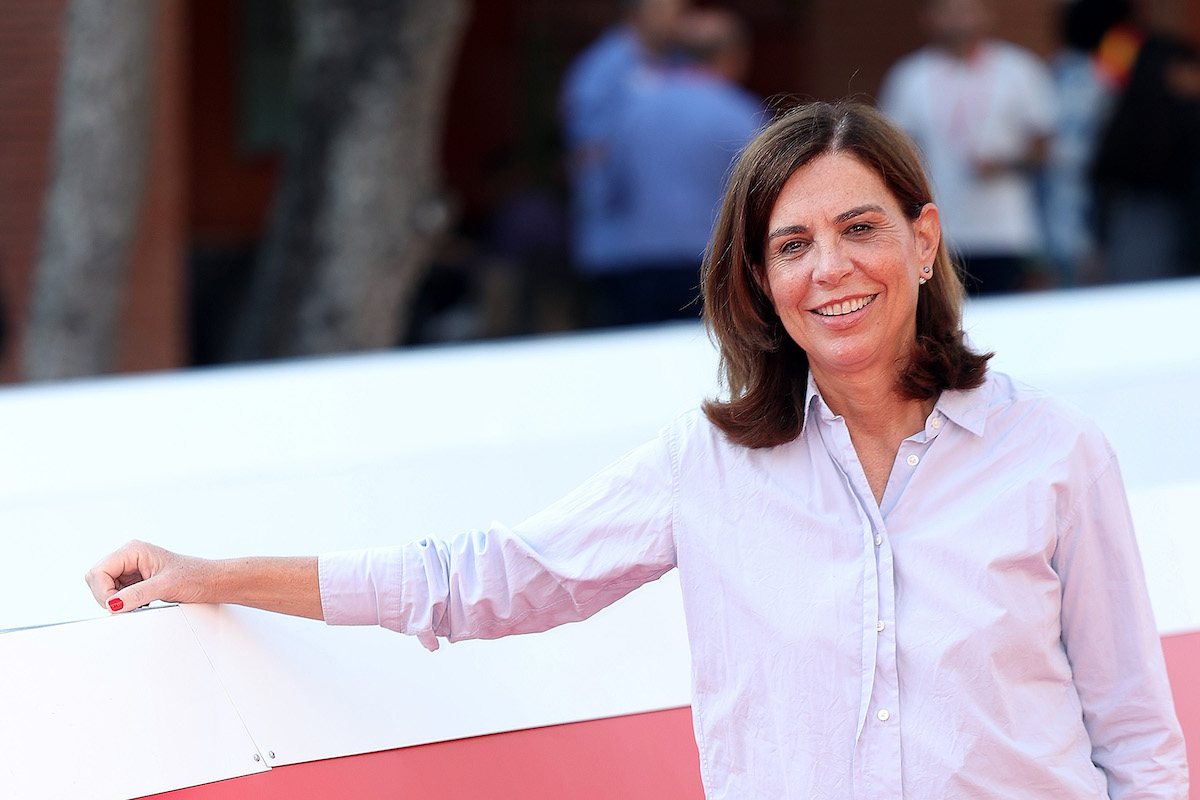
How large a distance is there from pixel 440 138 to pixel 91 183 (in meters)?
4.10

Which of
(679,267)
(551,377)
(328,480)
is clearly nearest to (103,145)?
Result: (679,267)

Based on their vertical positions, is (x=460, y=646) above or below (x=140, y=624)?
below

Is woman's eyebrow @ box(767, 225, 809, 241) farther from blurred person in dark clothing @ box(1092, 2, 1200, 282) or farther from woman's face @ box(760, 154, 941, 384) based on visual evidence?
blurred person in dark clothing @ box(1092, 2, 1200, 282)

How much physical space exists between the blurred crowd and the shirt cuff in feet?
11.7

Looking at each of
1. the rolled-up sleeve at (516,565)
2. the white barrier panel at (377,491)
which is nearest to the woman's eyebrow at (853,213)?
the rolled-up sleeve at (516,565)

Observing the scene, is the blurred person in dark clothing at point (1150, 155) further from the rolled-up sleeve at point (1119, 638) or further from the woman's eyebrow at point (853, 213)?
the rolled-up sleeve at point (1119, 638)

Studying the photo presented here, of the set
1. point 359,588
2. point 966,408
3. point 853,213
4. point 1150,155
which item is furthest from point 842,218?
point 1150,155

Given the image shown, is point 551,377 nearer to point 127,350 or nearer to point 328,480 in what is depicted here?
point 328,480

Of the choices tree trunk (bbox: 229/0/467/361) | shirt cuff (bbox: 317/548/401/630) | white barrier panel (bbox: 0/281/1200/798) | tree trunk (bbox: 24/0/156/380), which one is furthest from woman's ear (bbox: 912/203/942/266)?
tree trunk (bbox: 24/0/156/380)

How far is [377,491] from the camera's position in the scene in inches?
99.7

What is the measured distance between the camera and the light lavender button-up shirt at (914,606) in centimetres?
171

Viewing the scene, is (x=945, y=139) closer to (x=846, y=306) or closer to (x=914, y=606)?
(x=846, y=306)

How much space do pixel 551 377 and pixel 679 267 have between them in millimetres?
2667

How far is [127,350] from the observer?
8.20m
